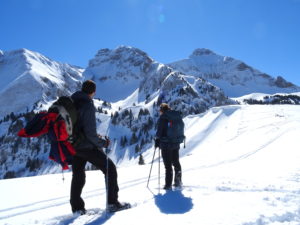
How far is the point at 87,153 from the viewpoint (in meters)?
5.28

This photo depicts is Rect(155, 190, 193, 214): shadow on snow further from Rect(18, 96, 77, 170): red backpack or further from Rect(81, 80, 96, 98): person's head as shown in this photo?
Rect(81, 80, 96, 98): person's head

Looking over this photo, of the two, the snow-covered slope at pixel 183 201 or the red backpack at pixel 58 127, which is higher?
the red backpack at pixel 58 127

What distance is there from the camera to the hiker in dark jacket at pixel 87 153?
5098 mm

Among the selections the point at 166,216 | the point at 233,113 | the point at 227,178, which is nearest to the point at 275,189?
the point at 227,178

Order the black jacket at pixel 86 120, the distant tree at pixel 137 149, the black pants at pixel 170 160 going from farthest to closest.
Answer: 1. the distant tree at pixel 137 149
2. the black pants at pixel 170 160
3. the black jacket at pixel 86 120

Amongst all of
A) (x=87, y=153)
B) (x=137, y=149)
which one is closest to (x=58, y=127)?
(x=87, y=153)

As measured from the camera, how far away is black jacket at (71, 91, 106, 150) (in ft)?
16.7

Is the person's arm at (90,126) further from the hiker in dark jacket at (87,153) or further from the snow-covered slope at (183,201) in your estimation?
the snow-covered slope at (183,201)

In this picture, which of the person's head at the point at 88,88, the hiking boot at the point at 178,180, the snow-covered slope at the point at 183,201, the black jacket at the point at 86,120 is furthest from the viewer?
the hiking boot at the point at 178,180

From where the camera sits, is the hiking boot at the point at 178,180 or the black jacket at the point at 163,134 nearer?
the black jacket at the point at 163,134

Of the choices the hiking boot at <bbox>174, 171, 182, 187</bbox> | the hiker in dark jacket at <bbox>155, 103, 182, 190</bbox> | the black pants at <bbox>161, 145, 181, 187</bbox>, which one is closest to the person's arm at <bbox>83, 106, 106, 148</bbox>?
the hiker in dark jacket at <bbox>155, 103, 182, 190</bbox>

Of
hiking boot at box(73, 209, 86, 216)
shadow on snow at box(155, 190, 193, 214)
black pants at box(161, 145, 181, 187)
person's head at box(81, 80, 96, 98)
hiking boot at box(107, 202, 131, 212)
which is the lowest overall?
shadow on snow at box(155, 190, 193, 214)

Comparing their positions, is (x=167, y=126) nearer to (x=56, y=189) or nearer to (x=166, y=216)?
(x=166, y=216)

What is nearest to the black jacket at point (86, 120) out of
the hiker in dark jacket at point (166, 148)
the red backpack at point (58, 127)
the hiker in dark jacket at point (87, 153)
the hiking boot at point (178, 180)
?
the hiker in dark jacket at point (87, 153)
